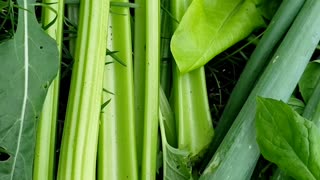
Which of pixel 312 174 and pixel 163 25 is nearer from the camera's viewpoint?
pixel 312 174

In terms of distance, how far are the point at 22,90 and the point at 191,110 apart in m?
0.27

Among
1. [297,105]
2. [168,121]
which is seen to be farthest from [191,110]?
[297,105]

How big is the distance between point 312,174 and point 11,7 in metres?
0.42

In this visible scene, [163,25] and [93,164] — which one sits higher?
[163,25]

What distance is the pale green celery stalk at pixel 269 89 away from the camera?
0.75 meters

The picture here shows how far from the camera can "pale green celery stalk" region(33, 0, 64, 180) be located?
0.73 meters

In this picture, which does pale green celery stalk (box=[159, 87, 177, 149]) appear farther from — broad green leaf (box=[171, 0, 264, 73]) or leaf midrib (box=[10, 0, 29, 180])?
leaf midrib (box=[10, 0, 29, 180])

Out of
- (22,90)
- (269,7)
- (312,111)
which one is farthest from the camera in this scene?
(269,7)

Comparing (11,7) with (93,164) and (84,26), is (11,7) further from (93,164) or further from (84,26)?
(93,164)

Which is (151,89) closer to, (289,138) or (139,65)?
(139,65)

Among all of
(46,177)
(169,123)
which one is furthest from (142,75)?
(46,177)

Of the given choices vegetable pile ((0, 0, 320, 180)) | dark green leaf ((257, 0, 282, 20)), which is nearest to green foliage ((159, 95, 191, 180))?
vegetable pile ((0, 0, 320, 180))

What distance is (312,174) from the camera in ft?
2.33

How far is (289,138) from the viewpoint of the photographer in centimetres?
71
